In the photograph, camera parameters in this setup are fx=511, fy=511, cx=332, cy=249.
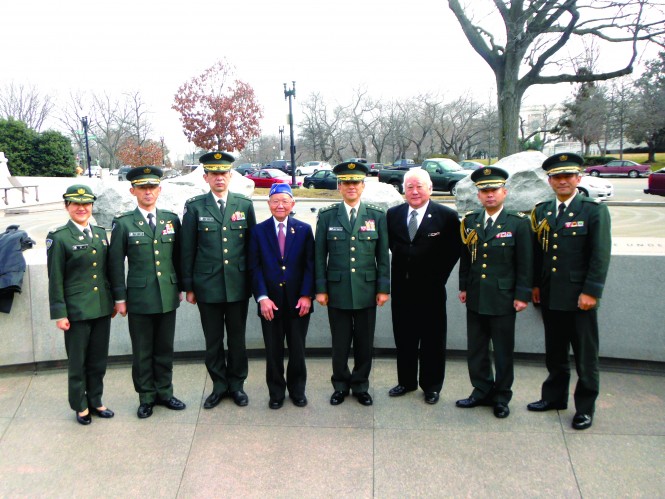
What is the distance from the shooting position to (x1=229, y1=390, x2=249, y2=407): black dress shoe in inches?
155

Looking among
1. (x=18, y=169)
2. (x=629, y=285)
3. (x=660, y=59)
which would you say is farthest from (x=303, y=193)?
(x=660, y=59)

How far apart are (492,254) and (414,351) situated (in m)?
0.98

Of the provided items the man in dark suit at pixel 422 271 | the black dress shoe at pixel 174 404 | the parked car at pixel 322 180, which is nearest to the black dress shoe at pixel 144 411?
the black dress shoe at pixel 174 404

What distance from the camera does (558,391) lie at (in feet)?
12.2

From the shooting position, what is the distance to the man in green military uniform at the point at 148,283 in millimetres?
3742

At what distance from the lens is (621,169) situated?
39062mm

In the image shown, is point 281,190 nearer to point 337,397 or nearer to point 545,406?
point 337,397

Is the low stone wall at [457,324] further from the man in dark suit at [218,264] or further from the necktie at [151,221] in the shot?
the necktie at [151,221]

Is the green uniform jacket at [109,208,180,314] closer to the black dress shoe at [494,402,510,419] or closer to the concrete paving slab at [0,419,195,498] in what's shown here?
the concrete paving slab at [0,419,195,498]

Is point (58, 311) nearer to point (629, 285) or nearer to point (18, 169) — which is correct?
point (629, 285)

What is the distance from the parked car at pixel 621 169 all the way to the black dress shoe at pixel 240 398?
138 feet

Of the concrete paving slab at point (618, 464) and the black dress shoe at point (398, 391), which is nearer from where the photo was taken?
the concrete paving slab at point (618, 464)

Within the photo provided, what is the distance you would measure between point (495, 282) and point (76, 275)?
2.98 metres

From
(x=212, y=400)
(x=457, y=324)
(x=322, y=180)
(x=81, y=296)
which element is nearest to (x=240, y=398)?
(x=212, y=400)
